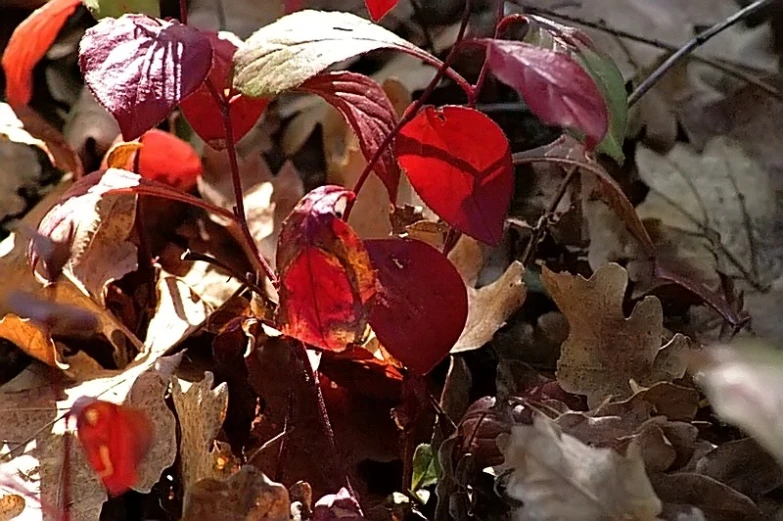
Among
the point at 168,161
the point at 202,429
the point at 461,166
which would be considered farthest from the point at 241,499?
the point at 168,161

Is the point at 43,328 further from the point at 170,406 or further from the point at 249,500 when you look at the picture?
the point at 249,500

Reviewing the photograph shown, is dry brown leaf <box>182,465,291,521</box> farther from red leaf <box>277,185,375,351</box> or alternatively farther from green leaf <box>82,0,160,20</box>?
green leaf <box>82,0,160,20</box>

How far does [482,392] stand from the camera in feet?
1.99

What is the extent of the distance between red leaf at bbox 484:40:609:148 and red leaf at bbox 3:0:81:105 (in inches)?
13.9

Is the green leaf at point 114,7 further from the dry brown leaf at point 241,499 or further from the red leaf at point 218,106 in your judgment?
the dry brown leaf at point 241,499

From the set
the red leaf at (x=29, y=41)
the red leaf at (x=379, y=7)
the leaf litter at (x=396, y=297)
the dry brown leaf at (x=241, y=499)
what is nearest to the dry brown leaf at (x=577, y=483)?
the leaf litter at (x=396, y=297)

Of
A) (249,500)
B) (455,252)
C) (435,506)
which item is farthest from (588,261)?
(249,500)

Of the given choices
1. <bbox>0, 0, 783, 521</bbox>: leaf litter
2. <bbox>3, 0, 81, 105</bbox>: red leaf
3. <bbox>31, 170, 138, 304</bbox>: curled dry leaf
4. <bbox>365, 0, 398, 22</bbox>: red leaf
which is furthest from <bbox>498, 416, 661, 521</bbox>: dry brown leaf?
<bbox>3, 0, 81, 105</bbox>: red leaf

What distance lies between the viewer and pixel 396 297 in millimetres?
458

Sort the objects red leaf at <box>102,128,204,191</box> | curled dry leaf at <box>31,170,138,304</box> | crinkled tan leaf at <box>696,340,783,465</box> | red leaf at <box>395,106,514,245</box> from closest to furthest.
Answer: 1. crinkled tan leaf at <box>696,340,783,465</box>
2. red leaf at <box>395,106,514,245</box>
3. curled dry leaf at <box>31,170,138,304</box>
4. red leaf at <box>102,128,204,191</box>

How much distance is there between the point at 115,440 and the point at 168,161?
11.1 inches

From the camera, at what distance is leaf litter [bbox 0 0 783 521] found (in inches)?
16.4

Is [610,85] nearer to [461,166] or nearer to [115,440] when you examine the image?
[461,166]

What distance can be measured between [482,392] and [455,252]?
9 centimetres
